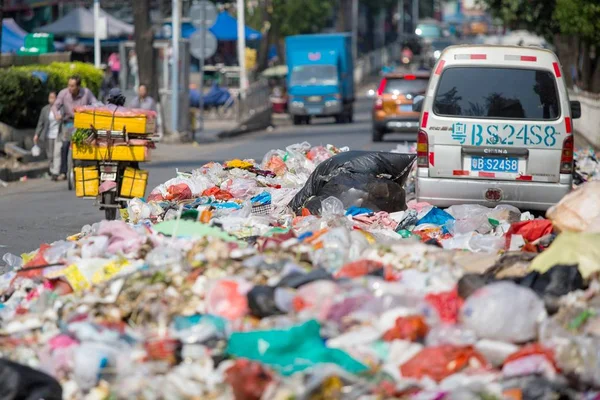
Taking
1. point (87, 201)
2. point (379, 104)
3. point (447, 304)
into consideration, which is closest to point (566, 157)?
point (447, 304)

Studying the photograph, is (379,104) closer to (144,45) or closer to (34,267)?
(144,45)

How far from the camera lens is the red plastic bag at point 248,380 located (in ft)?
19.4

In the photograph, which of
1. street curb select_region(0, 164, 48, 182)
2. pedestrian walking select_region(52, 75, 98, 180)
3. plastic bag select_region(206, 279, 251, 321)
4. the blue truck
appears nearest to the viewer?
plastic bag select_region(206, 279, 251, 321)

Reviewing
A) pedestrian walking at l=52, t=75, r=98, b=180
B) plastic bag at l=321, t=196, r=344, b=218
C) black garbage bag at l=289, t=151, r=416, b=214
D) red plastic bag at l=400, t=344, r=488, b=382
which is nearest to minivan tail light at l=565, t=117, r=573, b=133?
black garbage bag at l=289, t=151, r=416, b=214

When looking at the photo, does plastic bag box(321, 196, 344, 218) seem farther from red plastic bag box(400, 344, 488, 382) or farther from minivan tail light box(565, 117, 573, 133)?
red plastic bag box(400, 344, 488, 382)

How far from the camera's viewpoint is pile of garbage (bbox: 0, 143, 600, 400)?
6.14m

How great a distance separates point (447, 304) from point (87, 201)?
1089cm

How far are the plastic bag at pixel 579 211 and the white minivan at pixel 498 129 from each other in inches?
121

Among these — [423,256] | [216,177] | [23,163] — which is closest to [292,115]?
[23,163]

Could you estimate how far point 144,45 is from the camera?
31656mm

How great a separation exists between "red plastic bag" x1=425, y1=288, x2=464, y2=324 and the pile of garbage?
0.01 metres

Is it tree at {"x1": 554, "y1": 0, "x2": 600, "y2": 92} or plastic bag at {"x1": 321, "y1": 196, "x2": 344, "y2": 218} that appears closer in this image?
plastic bag at {"x1": 321, "y1": 196, "x2": 344, "y2": 218}

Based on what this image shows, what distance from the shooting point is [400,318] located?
6605mm

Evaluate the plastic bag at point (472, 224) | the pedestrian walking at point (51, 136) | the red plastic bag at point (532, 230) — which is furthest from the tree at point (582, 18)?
the red plastic bag at point (532, 230)
